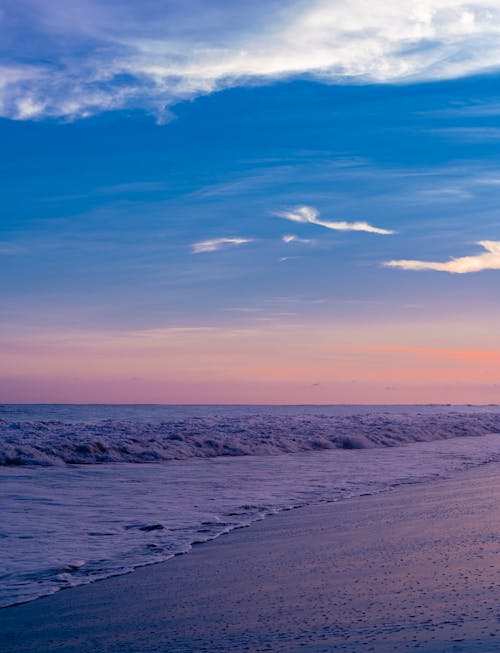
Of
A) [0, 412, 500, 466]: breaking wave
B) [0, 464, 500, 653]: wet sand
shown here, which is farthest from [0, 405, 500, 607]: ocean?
[0, 464, 500, 653]: wet sand

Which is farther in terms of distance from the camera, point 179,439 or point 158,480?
point 179,439

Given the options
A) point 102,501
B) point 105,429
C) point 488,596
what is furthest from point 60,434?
point 488,596

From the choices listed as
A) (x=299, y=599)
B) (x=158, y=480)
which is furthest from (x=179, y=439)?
(x=299, y=599)

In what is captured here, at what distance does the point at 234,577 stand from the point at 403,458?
1459 cm

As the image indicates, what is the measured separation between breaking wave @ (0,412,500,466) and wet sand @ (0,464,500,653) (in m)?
11.9

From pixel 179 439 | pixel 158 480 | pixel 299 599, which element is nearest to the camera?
pixel 299 599

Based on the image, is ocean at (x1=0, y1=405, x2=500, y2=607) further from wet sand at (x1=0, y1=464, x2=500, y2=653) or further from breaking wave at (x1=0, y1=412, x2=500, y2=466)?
wet sand at (x1=0, y1=464, x2=500, y2=653)

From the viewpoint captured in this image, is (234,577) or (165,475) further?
(165,475)

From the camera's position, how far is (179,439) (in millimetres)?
22609

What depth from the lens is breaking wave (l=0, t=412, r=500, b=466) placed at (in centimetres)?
1903

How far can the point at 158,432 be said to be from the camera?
24.3m

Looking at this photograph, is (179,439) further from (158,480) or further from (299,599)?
(299,599)

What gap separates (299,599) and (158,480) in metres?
9.64

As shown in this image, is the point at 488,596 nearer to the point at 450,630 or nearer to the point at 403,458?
the point at 450,630
